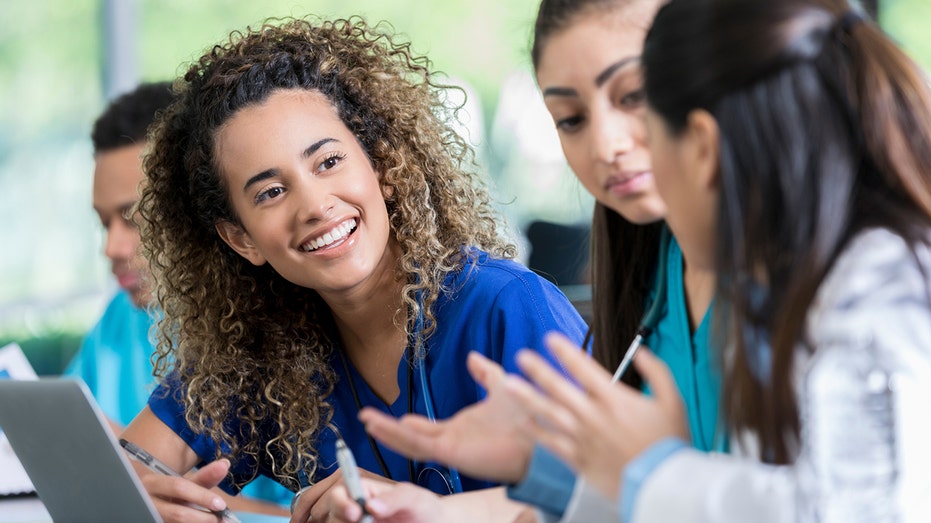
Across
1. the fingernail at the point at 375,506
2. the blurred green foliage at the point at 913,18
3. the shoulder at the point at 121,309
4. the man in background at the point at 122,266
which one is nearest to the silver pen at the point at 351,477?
the fingernail at the point at 375,506

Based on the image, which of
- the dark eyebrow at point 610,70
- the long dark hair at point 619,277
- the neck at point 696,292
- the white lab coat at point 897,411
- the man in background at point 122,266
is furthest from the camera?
the man in background at point 122,266

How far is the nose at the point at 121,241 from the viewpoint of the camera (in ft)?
8.16

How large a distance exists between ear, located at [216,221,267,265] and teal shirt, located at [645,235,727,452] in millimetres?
734

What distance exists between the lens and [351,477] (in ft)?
3.99

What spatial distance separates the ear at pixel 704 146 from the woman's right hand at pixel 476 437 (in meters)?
0.27

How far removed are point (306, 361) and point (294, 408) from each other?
0.31 ft

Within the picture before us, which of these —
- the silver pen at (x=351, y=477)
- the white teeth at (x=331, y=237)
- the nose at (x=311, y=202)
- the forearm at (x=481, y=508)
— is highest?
the nose at (x=311, y=202)

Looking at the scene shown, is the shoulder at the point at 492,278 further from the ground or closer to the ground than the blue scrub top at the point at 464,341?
further from the ground

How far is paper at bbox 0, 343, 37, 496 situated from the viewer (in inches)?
75.7

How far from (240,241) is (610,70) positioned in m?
0.86

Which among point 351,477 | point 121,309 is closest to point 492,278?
point 351,477

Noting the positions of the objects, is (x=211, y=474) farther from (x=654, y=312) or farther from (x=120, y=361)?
(x=120, y=361)

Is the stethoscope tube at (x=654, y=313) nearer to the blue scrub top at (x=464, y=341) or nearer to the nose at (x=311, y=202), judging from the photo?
the blue scrub top at (x=464, y=341)

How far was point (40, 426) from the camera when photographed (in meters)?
1.43
